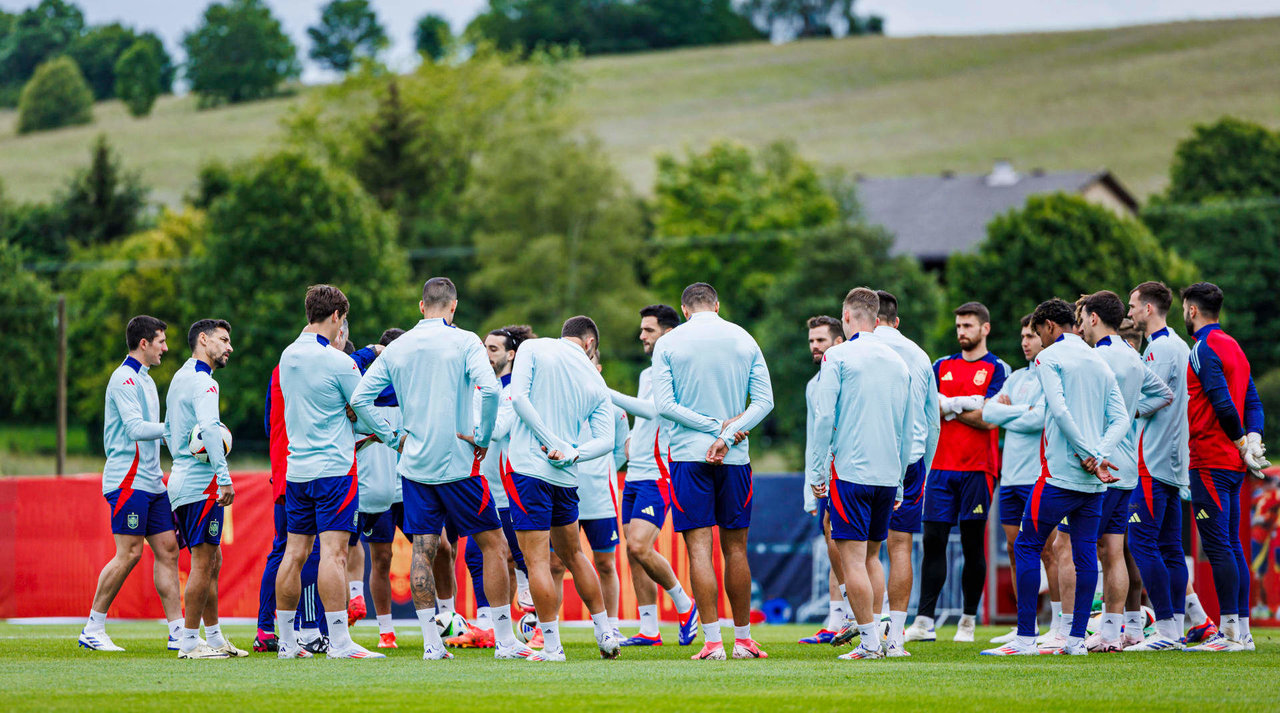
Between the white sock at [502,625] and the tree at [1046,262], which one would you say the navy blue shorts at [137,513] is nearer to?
the white sock at [502,625]

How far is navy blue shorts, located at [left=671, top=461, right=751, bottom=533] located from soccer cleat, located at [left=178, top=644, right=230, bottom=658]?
10.8 ft

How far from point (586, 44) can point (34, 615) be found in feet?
339

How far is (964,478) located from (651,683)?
14.9 ft

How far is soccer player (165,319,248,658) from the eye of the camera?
9.18m

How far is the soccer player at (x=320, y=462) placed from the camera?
874cm

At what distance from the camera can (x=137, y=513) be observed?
32.2ft

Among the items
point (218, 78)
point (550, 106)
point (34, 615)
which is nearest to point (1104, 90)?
point (550, 106)

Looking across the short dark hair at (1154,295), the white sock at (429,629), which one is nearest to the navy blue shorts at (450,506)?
the white sock at (429,629)

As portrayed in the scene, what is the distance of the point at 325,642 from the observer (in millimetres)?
9484

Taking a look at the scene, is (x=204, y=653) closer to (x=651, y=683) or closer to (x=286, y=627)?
(x=286, y=627)

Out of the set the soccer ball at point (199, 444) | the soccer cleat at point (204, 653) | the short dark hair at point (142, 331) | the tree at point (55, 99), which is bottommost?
the soccer cleat at point (204, 653)

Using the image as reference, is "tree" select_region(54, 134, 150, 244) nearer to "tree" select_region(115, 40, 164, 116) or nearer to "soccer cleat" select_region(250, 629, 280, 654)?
"tree" select_region(115, 40, 164, 116)

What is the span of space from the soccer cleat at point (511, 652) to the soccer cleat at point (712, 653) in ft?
3.63

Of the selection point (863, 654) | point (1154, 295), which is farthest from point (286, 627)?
point (1154, 295)
